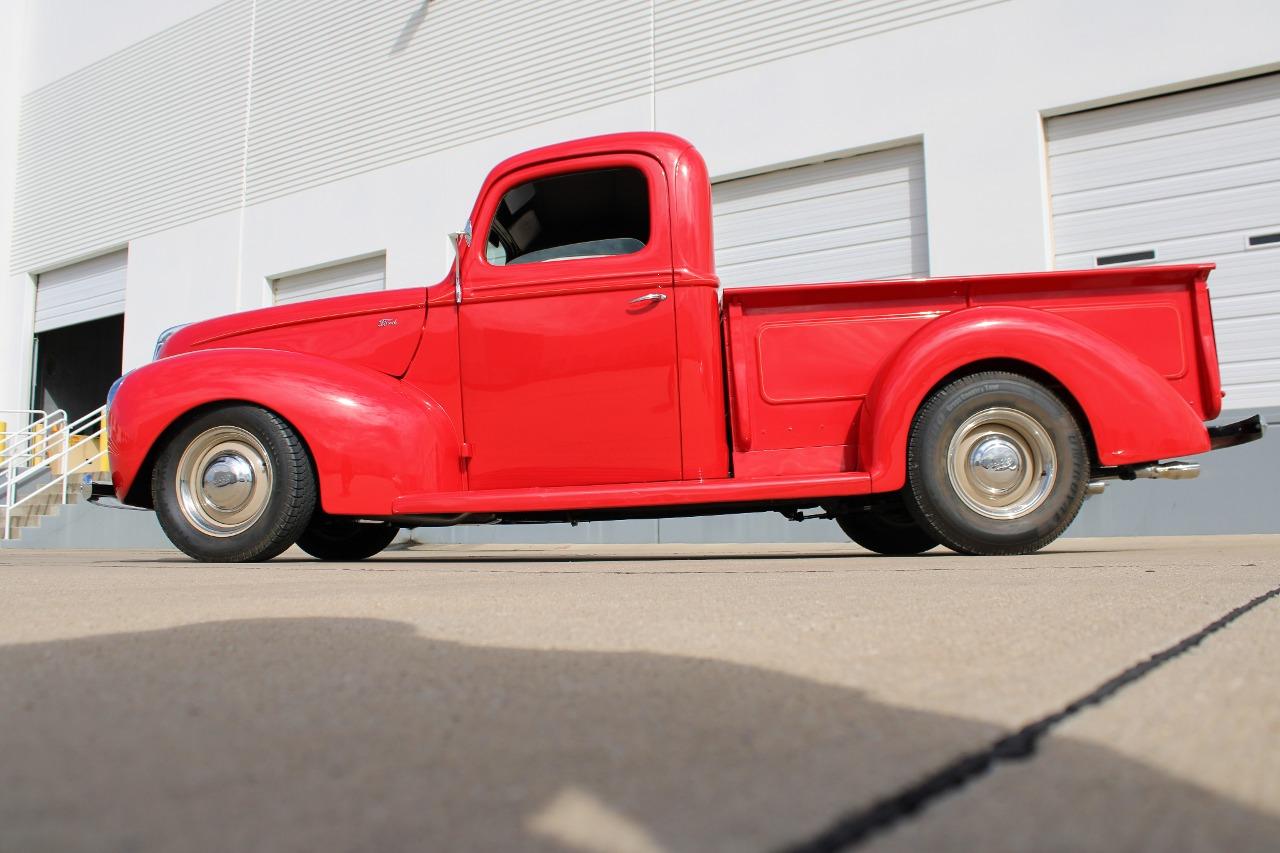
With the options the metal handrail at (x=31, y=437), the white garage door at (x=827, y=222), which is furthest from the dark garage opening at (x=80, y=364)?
the white garage door at (x=827, y=222)

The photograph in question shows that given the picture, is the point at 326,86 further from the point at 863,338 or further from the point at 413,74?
the point at 863,338

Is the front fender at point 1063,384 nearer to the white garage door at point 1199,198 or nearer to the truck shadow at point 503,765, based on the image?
the truck shadow at point 503,765

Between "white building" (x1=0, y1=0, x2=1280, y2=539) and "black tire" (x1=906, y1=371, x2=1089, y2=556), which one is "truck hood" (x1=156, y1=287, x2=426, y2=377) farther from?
"white building" (x1=0, y1=0, x2=1280, y2=539)

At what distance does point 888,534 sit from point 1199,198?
485cm

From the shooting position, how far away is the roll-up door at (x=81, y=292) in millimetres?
14383

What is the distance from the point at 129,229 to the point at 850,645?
15408 millimetres

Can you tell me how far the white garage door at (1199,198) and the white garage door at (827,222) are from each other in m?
1.27

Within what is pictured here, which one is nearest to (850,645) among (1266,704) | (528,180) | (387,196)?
(1266,704)

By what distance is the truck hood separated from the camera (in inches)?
166

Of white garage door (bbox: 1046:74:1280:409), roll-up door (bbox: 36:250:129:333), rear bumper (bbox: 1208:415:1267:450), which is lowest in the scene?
rear bumper (bbox: 1208:415:1267:450)

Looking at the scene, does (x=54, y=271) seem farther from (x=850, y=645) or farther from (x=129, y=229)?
(x=850, y=645)

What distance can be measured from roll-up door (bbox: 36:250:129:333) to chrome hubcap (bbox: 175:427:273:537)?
11.9m

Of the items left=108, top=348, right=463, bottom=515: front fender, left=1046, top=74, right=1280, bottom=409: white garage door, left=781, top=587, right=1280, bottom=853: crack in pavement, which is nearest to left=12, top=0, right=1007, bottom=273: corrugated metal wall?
left=1046, top=74, right=1280, bottom=409: white garage door

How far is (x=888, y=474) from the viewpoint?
141 inches
